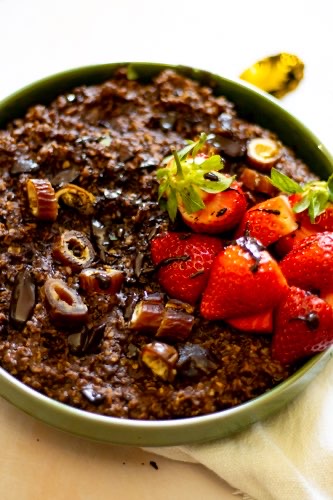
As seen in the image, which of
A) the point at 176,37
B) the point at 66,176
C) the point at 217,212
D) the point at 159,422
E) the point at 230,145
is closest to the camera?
the point at 159,422

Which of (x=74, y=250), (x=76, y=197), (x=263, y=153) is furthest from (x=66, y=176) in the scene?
(x=263, y=153)

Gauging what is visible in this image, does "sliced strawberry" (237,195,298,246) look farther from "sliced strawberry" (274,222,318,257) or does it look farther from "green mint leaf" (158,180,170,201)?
"green mint leaf" (158,180,170,201)

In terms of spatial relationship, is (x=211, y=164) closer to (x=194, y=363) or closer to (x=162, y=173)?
(x=162, y=173)

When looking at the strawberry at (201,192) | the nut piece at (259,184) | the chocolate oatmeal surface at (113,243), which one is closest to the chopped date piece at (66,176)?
the chocolate oatmeal surface at (113,243)

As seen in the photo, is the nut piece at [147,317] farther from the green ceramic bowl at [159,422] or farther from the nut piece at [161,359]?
the green ceramic bowl at [159,422]

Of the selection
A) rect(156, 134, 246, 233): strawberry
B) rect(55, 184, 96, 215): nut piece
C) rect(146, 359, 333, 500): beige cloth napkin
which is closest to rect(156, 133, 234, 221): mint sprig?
rect(156, 134, 246, 233): strawberry

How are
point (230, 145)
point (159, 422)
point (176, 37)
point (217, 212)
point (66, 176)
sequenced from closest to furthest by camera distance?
point (159, 422) < point (217, 212) < point (66, 176) < point (230, 145) < point (176, 37)
